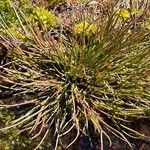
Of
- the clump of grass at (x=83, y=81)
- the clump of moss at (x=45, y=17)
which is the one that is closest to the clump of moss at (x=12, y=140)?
the clump of grass at (x=83, y=81)

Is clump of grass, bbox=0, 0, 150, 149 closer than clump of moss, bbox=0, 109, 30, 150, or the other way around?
clump of moss, bbox=0, 109, 30, 150

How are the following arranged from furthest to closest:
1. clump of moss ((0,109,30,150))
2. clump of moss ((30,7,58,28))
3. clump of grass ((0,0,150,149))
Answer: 1. clump of moss ((30,7,58,28))
2. clump of grass ((0,0,150,149))
3. clump of moss ((0,109,30,150))

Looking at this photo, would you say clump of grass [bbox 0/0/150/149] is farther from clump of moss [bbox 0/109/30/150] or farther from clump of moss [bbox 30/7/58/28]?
clump of moss [bbox 30/7/58/28]

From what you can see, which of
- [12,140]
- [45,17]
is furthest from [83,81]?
[45,17]

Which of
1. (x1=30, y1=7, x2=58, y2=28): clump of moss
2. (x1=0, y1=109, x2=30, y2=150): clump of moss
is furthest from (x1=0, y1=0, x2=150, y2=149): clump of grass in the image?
(x1=30, y1=7, x2=58, y2=28): clump of moss

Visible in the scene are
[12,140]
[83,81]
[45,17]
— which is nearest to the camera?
[12,140]

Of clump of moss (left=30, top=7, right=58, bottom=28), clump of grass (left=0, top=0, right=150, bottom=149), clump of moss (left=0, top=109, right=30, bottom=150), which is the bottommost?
clump of moss (left=0, top=109, right=30, bottom=150)

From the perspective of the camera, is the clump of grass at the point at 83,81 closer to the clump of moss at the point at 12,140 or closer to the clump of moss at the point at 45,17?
the clump of moss at the point at 12,140

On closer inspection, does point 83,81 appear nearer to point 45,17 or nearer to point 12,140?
point 12,140

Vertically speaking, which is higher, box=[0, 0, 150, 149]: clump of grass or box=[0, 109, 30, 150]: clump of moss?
box=[0, 0, 150, 149]: clump of grass
